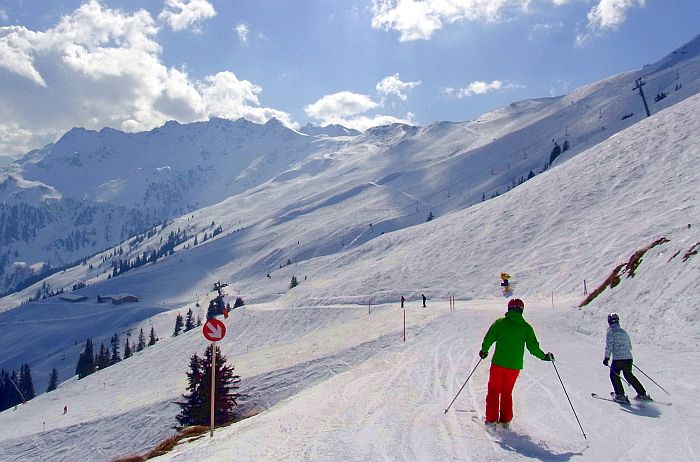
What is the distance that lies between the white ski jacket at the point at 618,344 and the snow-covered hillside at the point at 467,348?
117cm

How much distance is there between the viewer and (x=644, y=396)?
1127 cm

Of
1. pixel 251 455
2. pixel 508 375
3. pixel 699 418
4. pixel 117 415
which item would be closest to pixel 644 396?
pixel 699 418

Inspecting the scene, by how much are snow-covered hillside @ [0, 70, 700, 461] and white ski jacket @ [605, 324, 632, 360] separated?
1174mm

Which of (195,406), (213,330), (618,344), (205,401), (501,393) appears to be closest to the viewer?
(501,393)

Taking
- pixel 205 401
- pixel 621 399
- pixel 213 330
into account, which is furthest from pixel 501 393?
pixel 205 401

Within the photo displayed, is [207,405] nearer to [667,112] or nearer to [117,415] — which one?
[117,415]

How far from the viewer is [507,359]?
31.3 ft

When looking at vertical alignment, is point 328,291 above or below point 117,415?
above

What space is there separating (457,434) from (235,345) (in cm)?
4986

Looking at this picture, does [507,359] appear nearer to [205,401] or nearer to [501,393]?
[501,393]

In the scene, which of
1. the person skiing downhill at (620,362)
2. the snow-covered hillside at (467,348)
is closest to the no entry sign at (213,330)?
the snow-covered hillside at (467,348)

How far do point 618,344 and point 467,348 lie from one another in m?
9.72

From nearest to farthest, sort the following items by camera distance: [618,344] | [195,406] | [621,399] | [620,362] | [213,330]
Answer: [621,399]
[620,362]
[618,344]
[213,330]
[195,406]

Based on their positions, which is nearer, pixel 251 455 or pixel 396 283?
pixel 251 455
